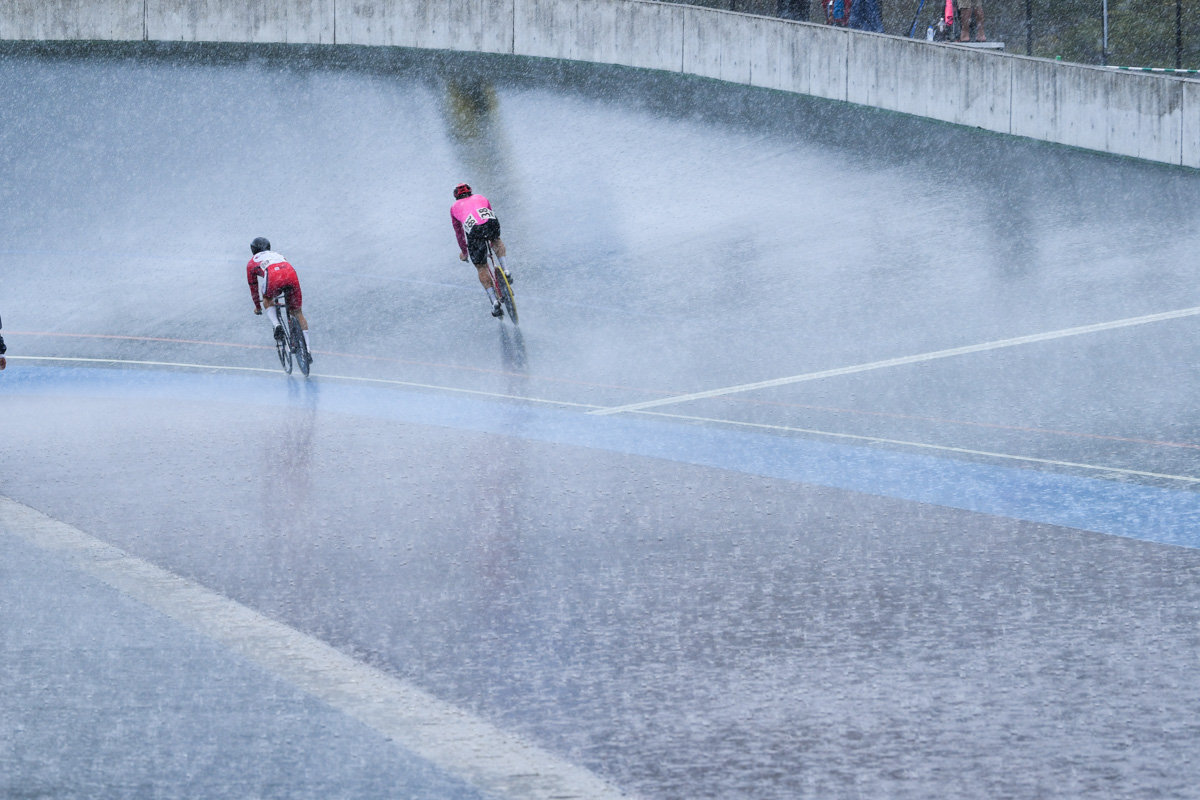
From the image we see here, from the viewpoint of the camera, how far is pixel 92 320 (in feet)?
58.3

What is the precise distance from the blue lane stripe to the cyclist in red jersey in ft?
2.06

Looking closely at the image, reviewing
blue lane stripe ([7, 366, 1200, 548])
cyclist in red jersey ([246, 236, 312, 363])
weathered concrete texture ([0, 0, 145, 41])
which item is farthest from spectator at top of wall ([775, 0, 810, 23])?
blue lane stripe ([7, 366, 1200, 548])

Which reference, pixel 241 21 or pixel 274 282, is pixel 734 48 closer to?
pixel 241 21

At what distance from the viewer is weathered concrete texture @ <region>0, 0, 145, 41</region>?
26359 mm

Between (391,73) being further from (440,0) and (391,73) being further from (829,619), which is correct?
(829,619)

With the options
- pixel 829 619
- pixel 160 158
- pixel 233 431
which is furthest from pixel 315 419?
pixel 160 158

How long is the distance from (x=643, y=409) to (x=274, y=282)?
168 inches

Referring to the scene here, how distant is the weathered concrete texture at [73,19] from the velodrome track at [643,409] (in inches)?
34.8

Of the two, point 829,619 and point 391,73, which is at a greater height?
point 391,73

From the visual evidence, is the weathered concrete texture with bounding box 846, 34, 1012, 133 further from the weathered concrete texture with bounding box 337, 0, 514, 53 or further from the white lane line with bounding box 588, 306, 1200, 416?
the white lane line with bounding box 588, 306, 1200, 416

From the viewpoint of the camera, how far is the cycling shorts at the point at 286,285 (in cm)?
1424

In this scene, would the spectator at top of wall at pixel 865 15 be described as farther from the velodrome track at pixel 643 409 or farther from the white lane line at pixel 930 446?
the white lane line at pixel 930 446

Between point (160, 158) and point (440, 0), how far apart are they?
597cm

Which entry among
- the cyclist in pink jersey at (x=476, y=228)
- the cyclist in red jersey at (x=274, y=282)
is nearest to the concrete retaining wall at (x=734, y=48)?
the cyclist in pink jersey at (x=476, y=228)
